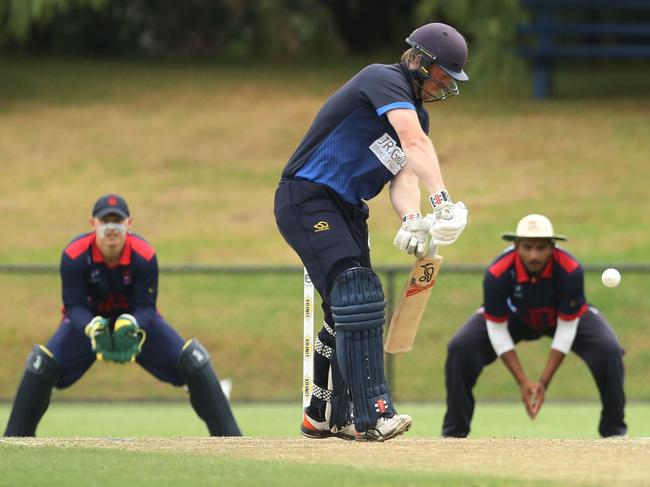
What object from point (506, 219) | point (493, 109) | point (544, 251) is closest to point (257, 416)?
point (544, 251)

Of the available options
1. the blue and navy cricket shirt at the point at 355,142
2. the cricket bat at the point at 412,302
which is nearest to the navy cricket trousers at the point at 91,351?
the cricket bat at the point at 412,302

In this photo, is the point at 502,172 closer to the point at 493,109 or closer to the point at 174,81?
the point at 493,109

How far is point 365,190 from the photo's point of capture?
7.84m

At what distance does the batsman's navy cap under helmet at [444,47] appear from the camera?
24.8 ft

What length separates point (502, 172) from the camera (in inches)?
942

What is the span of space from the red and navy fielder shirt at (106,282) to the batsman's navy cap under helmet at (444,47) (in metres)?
3.42

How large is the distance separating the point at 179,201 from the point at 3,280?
16.8 feet

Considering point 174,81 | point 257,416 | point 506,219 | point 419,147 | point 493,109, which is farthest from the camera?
point 174,81

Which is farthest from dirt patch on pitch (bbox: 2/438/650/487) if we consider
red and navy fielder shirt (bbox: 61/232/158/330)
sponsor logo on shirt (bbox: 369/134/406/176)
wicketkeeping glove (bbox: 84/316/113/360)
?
red and navy fielder shirt (bbox: 61/232/158/330)

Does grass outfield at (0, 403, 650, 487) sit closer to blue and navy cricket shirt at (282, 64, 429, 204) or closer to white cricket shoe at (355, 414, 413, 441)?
white cricket shoe at (355, 414, 413, 441)

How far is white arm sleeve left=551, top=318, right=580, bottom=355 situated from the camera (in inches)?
427

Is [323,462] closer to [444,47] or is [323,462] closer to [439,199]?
[439,199]

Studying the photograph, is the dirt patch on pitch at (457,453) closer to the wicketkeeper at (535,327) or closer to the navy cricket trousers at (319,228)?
the navy cricket trousers at (319,228)

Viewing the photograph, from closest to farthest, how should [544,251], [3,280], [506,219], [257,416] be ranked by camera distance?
1. [544,251]
2. [257,416]
3. [3,280]
4. [506,219]
